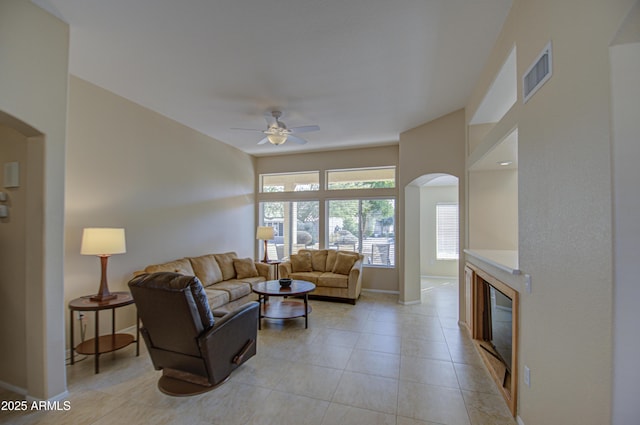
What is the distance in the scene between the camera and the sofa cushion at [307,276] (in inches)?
220

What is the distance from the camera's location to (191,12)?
2.30 metres

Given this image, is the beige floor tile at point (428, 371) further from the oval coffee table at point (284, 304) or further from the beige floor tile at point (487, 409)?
the oval coffee table at point (284, 304)

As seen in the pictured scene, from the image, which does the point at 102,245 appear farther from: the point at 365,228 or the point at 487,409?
the point at 365,228

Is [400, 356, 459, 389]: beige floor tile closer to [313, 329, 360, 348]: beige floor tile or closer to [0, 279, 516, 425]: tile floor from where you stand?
[0, 279, 516, 425]: tile floor

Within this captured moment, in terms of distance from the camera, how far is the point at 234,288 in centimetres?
467

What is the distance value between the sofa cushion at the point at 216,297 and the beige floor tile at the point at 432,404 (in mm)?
2676

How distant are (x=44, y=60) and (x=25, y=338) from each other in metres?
2.31

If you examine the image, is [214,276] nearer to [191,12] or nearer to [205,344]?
[205,344]

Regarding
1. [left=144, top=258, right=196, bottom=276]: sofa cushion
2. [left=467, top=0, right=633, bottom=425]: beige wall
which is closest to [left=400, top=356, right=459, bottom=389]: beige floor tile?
[left=467, top=0, right=633, bottom=425]: beige wall

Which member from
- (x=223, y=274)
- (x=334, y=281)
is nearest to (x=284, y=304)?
(x=334, y=281)

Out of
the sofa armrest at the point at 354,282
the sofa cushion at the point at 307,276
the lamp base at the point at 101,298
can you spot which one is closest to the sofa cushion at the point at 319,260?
the sofa cushion at the point at 307,276

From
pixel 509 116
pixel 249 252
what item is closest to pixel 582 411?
pixel 509 116

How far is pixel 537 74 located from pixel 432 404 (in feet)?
8.55

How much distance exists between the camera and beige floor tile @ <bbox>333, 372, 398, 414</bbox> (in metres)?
2.40
